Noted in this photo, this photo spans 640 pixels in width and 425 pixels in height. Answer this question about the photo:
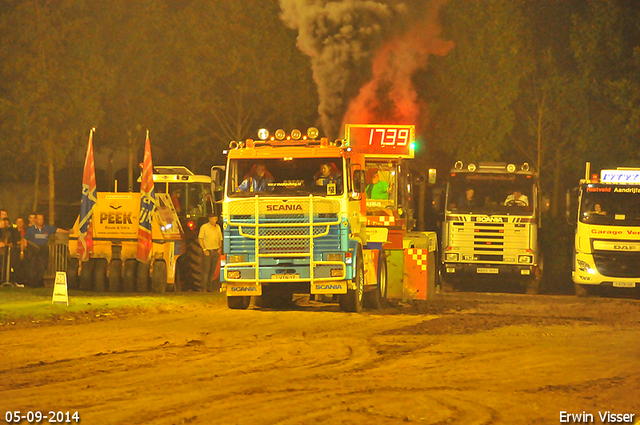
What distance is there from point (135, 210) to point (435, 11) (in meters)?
11.5

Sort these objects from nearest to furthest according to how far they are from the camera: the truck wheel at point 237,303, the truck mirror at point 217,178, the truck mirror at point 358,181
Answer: the truck mirror at point 358,181, the truck mirror at point 217,178, the truck wheel at point 237,303

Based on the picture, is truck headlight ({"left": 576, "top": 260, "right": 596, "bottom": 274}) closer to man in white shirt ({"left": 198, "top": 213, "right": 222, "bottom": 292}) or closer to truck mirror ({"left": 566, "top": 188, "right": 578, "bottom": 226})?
truck mirror ({"left": 566, "top": 188, "right": 578, "bottom": 226})

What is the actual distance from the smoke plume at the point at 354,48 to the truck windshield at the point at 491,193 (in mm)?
3169

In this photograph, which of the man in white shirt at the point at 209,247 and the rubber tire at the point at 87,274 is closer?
the rubber tire at the point at 87,274

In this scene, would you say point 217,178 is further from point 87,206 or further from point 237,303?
point 87,206

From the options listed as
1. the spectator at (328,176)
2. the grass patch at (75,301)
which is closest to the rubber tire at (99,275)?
the grass patch at (75,301)

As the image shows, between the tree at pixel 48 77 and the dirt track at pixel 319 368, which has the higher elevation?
the tree at pixel 48 77

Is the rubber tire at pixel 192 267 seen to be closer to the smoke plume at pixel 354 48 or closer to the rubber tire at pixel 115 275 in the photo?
the rubber tire at pixel 115 275

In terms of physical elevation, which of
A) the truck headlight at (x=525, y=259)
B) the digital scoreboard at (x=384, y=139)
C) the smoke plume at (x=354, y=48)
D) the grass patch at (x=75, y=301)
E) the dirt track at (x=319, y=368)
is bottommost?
the dirt track at (x=319, y=368)

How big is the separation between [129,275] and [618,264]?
12271mm

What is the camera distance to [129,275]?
2114 centimetres

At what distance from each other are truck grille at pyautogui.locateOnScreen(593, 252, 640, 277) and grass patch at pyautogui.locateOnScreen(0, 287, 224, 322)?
980cm

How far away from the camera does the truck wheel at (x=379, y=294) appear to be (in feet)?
61.4

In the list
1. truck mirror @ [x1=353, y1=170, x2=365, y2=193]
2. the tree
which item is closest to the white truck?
truck mirror @ [x1=353, y1=170, x2=365, y2=193]
